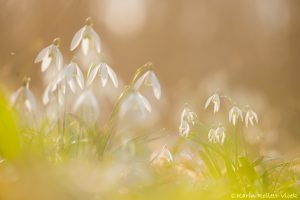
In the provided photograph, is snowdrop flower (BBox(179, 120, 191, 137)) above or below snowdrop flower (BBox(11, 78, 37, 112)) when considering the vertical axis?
below

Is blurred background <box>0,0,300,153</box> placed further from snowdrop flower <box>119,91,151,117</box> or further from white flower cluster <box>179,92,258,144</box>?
snowdrop flower <box>119,91,151,117</box>

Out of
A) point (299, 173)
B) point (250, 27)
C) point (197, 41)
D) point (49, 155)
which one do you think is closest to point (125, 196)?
point (49, 155)

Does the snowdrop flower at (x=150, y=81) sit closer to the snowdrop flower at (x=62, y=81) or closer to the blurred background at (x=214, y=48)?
the snowdrop flower at (x=62, y=81)

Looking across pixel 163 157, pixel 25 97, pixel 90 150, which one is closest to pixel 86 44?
pixel 90 150

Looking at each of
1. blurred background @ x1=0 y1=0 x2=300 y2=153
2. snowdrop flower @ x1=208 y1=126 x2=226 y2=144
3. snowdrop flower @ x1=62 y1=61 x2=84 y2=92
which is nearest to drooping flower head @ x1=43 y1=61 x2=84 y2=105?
snowdrop flower @ x1=62 y1=61 x2=84 y2=92

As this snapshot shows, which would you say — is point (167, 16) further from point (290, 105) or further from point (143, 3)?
point (290, 105)

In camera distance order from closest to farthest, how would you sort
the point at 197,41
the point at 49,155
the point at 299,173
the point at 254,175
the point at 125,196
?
the point at 125,196 < the point at 49,155 < the point at 254,175 < the point at 299,173 < the point at 197,41
